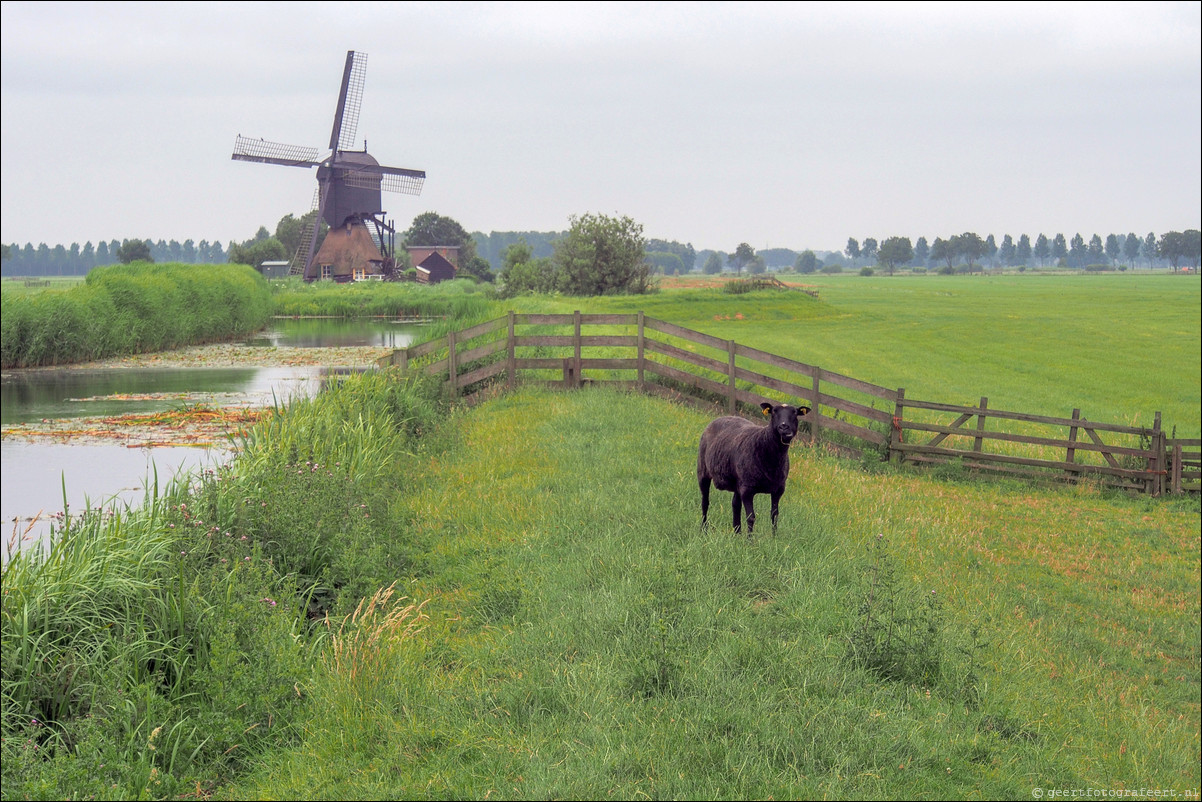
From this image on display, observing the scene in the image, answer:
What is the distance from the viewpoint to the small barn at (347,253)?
8488 centimetres

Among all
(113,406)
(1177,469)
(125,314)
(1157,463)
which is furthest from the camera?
(125,314)

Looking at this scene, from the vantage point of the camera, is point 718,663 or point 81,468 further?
point 81,468

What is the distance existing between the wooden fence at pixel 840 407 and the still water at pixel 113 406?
4508mm

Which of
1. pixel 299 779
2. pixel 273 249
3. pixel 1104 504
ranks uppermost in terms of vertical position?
pixel 273 249

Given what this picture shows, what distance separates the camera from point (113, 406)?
27000 mm

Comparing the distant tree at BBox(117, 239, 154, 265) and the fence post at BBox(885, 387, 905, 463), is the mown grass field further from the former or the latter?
the distant tree at BBox(117, 239, 154, 265)

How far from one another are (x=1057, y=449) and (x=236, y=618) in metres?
19.4

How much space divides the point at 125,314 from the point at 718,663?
141 feet

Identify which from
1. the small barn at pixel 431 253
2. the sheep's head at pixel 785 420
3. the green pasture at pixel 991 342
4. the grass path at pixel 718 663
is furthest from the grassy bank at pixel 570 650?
the small barn at pixel 431 253

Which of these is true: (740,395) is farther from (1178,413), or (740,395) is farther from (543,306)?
(543,306)

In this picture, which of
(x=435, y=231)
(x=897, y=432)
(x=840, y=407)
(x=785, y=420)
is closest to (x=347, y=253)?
(x=435, y=231)

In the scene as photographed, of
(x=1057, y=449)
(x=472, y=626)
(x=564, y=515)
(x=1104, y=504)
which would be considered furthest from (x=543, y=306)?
(x=472, y=626)

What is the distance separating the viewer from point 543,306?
1596 inches

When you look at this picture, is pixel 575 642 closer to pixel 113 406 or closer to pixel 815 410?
pixel 815 410
